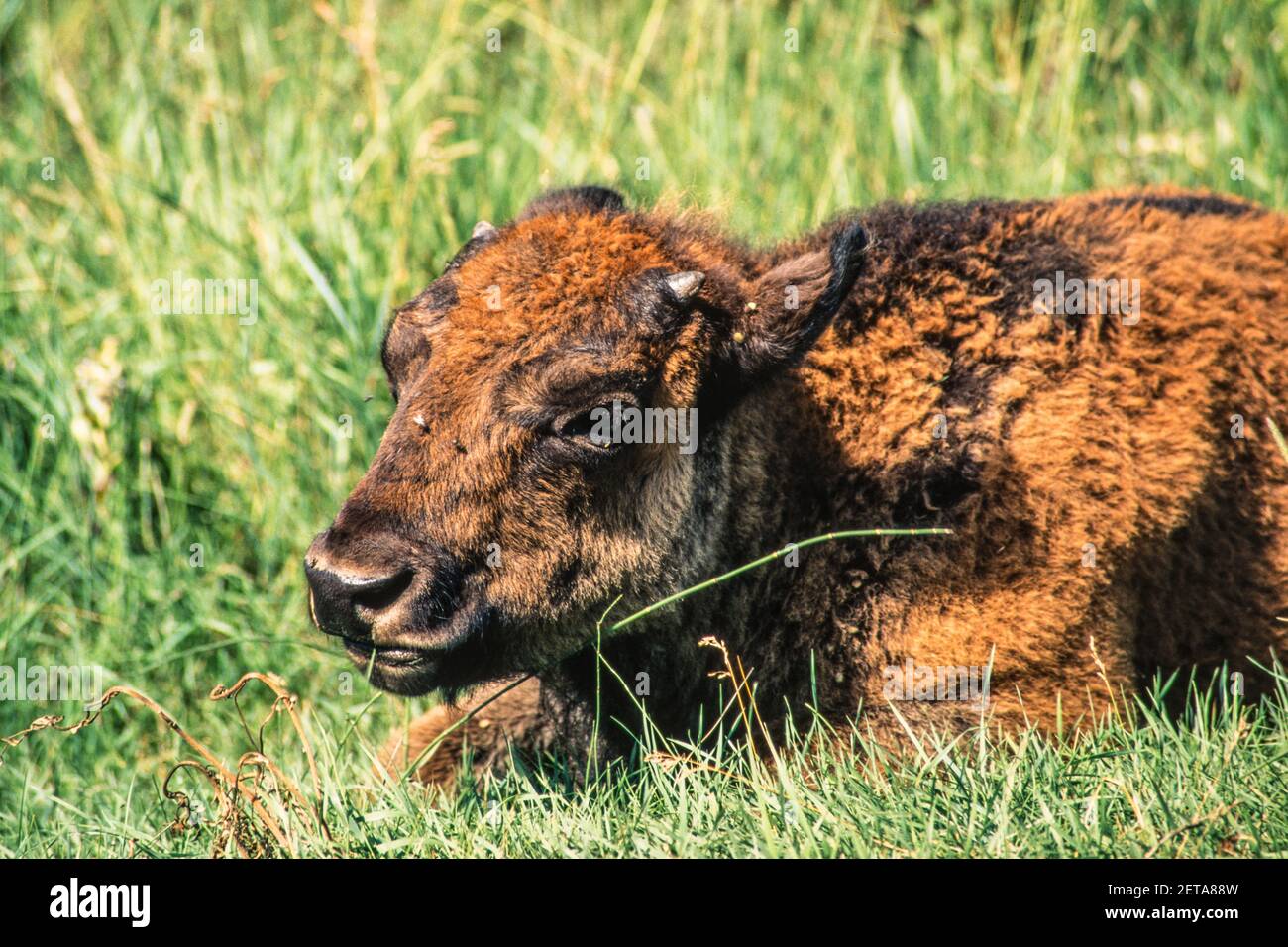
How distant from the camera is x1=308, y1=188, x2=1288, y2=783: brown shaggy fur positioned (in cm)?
466

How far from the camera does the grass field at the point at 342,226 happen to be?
4758mm

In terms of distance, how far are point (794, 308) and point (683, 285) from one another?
0.40 meters

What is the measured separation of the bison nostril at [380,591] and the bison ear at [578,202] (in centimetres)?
156

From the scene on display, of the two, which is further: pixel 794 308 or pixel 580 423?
pixel 794 308

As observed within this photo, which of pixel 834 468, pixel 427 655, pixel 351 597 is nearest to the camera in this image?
pixel 351 597

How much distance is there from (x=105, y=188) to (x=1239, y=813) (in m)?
7.22

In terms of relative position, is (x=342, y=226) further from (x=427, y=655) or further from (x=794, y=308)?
(x=427, y=655)

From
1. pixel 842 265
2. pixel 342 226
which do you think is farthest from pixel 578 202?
pixel 342 226

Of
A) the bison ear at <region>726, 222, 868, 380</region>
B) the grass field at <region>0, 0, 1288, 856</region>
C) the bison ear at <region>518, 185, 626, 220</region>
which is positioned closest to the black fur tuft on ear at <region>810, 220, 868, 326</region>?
the bison ear at <region>726, 222, 868, 380</region>

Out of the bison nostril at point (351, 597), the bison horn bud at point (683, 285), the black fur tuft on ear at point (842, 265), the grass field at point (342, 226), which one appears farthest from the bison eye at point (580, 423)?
the grass field at point (342, 226)

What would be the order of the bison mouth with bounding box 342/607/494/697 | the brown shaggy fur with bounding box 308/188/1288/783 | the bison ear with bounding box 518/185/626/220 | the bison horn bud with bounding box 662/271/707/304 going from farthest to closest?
1. the bison ear with bounding box 518/185/626/220
2. the bison horn bud with bounding box 662/271/707/304
3. the brown shaggy fur with bounding box 308/188/1288/783
4. the bison mouth with bounding box 342/607/494/697

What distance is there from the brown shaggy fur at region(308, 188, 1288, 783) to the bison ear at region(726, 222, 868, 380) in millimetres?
10

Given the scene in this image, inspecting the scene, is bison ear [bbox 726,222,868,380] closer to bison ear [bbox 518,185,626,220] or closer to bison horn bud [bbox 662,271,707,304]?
bison horn bud [bbox 662,271,707,304]

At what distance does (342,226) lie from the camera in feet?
26.4
